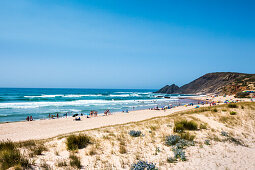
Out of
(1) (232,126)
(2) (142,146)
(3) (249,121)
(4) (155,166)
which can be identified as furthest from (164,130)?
(3) (249,121)

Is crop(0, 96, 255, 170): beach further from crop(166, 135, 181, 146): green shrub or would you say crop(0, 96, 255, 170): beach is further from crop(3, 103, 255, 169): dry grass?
crop(166, 135, 181, 146): green shrub

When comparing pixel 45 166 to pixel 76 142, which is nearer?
pixel 45 166

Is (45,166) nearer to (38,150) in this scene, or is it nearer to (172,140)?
(38,150)

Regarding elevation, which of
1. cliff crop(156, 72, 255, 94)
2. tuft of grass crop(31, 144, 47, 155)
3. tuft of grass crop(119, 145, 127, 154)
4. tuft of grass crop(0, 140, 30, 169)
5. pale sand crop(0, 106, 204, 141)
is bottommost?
pale sand crop(0, 106, 204, 141)

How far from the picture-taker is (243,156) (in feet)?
19.7

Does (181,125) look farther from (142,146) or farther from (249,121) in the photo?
(249,121)

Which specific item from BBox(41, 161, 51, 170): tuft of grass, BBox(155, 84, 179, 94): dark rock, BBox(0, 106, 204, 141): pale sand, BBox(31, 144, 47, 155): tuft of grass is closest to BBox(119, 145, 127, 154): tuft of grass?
BBox(41, 161, 51, 170): tuft of grass

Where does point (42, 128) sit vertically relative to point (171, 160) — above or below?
below

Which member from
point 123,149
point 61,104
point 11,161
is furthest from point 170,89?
point 11,161

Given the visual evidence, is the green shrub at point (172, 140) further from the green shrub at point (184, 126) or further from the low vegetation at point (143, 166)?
the low vegetation at point (143, 166)

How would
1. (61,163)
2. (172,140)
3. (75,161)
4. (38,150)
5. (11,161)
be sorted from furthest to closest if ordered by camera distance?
(172,140) → (38,150) → (75,161) → (61,163) → (11,161)

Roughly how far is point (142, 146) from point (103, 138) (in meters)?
1.89

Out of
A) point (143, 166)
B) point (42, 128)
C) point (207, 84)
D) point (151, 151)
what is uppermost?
point (207, 84)

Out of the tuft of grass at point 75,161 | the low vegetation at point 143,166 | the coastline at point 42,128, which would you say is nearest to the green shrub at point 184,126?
the low vegetation at point 143,166
